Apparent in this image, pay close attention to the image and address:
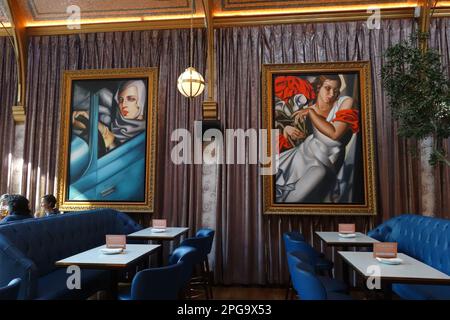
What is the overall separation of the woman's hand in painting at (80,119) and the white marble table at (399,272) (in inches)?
170

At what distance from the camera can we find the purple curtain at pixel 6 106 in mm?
5828

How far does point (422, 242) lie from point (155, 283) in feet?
9.70

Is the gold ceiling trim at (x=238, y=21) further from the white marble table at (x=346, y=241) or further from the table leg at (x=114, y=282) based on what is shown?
the table leg at (x=114, y=282)

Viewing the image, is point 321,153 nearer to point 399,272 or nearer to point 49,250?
point 399,272

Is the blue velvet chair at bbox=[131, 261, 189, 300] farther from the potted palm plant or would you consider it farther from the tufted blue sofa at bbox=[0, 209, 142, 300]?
the potted palm plant

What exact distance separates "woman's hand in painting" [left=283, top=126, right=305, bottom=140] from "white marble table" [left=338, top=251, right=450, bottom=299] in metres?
2.44

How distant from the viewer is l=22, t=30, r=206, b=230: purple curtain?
5391 millimetres

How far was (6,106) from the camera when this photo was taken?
19.5 ft

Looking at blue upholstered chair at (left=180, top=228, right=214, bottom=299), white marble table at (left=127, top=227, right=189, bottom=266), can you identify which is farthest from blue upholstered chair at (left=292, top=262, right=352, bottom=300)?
white marble table at (left=127, top=227, right=189, bottom=266)

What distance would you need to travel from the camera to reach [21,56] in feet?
19.0

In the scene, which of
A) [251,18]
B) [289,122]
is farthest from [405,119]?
[251,18]

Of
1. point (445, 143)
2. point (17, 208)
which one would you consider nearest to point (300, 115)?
point (445, 143)
